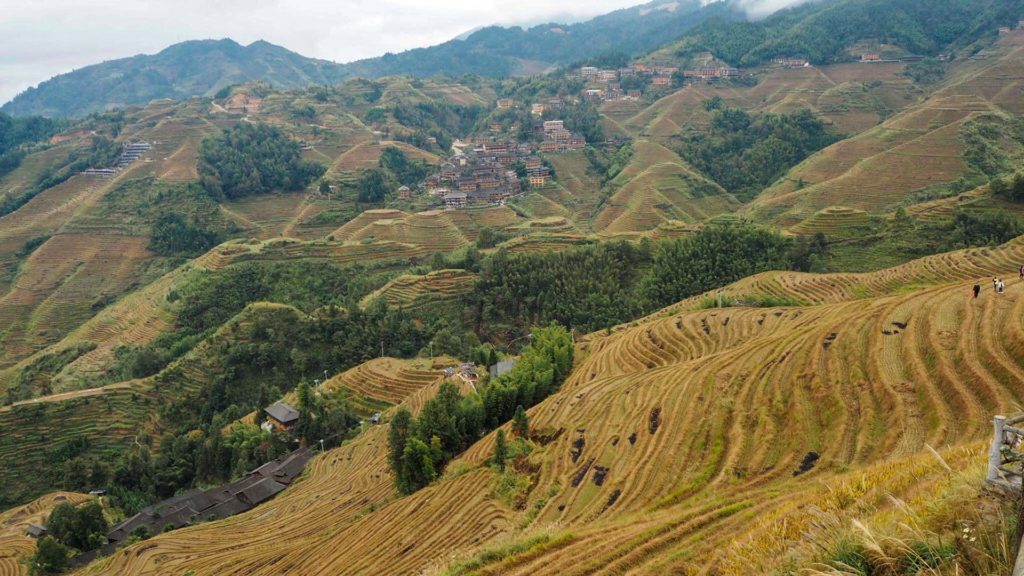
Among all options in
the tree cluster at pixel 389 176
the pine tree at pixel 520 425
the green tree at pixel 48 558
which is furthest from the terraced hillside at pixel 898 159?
the green tree at pixel 48 558

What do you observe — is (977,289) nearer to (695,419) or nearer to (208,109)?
(695,419)

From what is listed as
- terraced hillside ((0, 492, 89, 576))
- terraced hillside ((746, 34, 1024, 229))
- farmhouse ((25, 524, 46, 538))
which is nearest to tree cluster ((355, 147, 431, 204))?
terraced hillside ((746, 34, 1024, 229))

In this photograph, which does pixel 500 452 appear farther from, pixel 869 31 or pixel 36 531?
pixel 869 31

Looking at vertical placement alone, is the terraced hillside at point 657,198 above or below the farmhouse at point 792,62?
below

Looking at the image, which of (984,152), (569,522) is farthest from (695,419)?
(984,152)

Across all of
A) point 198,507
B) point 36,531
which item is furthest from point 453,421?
point 36,531

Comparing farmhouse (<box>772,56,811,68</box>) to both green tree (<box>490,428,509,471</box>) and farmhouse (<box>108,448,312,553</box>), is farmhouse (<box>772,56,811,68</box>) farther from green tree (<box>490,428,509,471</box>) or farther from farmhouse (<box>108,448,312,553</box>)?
farmhouse (<box>108,448,312,553</box>)

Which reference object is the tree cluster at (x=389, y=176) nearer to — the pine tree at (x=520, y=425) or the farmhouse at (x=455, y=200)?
the farmhouse at (x=455, y=200)
